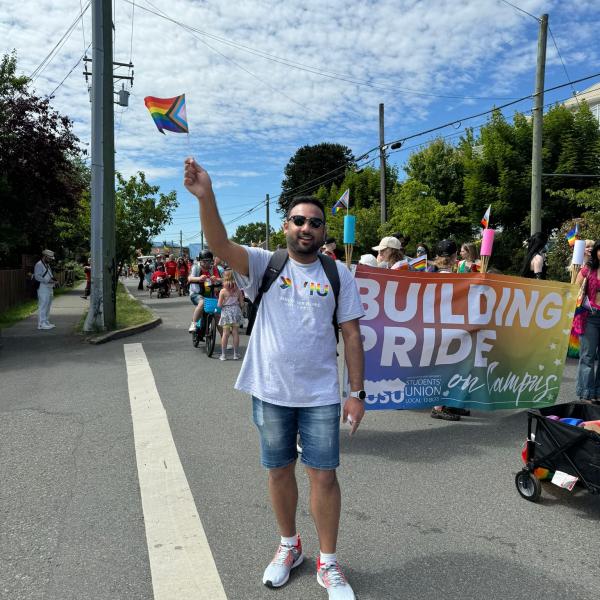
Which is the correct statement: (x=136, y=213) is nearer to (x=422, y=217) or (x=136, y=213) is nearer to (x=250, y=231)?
(x=422, y=217)

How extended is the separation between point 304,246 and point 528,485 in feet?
7.64

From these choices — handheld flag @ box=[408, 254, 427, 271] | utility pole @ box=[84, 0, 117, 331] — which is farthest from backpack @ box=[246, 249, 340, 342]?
utility pole @ box=[84, 0, 117, 331]

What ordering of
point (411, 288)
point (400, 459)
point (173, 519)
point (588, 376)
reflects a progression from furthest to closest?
point (588, 376), point (411, 288), point (400, 459), point (173, 519)

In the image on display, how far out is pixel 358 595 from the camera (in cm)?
262

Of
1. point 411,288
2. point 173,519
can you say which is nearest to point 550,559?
point 173,519

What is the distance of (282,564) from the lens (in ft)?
9.03

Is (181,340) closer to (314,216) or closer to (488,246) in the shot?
(488,246)

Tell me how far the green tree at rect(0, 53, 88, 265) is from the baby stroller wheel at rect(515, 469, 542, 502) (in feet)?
38.0

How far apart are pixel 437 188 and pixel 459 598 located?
109 ft

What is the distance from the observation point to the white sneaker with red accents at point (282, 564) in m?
2.68

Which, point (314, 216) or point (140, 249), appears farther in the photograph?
point (140, 249)

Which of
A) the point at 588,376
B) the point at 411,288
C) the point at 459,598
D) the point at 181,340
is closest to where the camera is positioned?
the point at 459,598

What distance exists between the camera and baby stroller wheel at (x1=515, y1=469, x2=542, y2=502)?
11.9 ft

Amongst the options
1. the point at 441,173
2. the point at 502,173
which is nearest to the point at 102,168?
the point at 502,173
